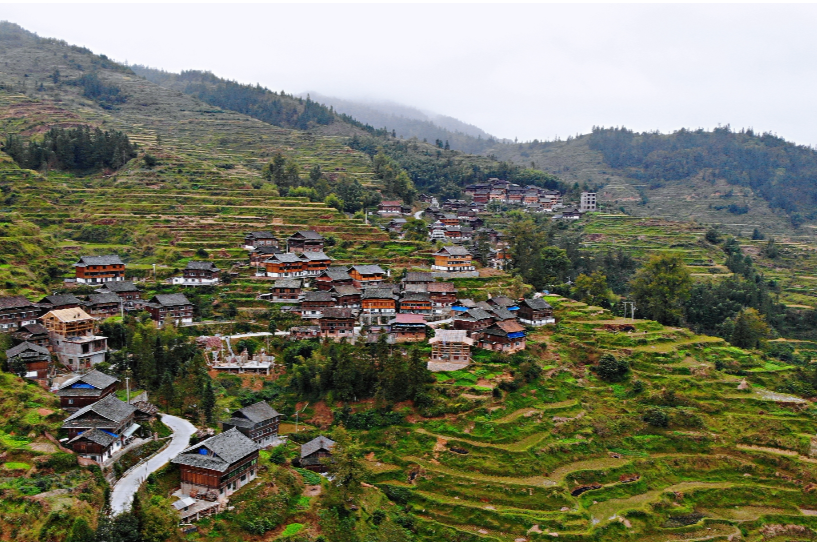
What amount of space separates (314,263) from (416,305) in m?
11.4

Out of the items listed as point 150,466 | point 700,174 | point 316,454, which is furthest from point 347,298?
point 700,174

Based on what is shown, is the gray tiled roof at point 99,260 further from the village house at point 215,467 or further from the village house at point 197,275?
the village house at point 215,467

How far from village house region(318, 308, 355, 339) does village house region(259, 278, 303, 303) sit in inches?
185

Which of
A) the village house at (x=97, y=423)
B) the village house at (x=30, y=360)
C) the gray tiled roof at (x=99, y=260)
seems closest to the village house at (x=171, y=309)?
the gray tiled roof at (x=99, y=260)

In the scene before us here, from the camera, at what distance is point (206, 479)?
2347cm

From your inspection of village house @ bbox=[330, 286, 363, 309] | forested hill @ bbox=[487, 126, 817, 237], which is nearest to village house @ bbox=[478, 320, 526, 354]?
village house @ bbox=[330, 286, 363, 309]

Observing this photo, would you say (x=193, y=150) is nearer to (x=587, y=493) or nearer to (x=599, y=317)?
(x=599, y=317)

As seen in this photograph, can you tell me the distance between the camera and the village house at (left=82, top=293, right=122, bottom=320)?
3759 centimetres

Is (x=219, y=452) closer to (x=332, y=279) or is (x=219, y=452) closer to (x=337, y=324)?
(x=337, y=324)

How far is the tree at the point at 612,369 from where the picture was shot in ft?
118

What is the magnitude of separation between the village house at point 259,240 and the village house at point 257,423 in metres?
23.9

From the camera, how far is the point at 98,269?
42.8 meters

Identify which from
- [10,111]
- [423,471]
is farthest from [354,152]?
[423,471]

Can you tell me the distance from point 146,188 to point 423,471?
48693 mm
